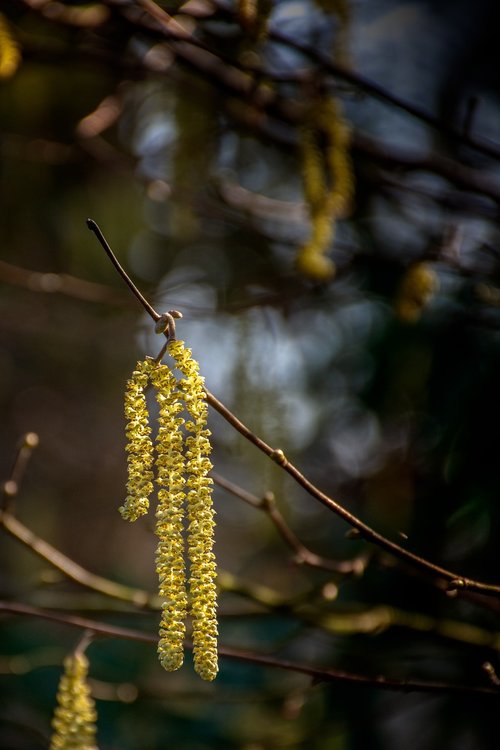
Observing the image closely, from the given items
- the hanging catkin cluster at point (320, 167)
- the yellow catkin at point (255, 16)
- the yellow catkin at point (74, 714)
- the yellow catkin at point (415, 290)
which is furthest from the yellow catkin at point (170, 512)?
the yellow catkin at point (415, 290)

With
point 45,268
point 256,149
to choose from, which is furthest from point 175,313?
point 45,268

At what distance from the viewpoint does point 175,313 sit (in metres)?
0.82

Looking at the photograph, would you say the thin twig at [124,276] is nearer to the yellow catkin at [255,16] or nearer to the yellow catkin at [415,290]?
the yellow catkin at [255,16]

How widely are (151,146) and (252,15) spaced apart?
56.7 inches

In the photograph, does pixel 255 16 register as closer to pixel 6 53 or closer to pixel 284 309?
pixel 6 53

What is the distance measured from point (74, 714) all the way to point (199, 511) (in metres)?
0.43

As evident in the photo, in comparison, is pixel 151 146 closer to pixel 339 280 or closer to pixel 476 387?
pixel 339 280

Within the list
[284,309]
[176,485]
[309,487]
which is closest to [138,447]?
[176,485]

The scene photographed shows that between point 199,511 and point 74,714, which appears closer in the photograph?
point 199,511

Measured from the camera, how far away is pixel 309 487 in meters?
0.78

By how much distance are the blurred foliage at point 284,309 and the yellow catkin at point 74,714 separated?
233mm

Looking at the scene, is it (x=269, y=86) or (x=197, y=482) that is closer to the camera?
(x=197, y=482)

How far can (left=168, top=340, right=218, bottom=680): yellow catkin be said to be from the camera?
2.64 feet

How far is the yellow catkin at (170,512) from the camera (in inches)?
32.1
